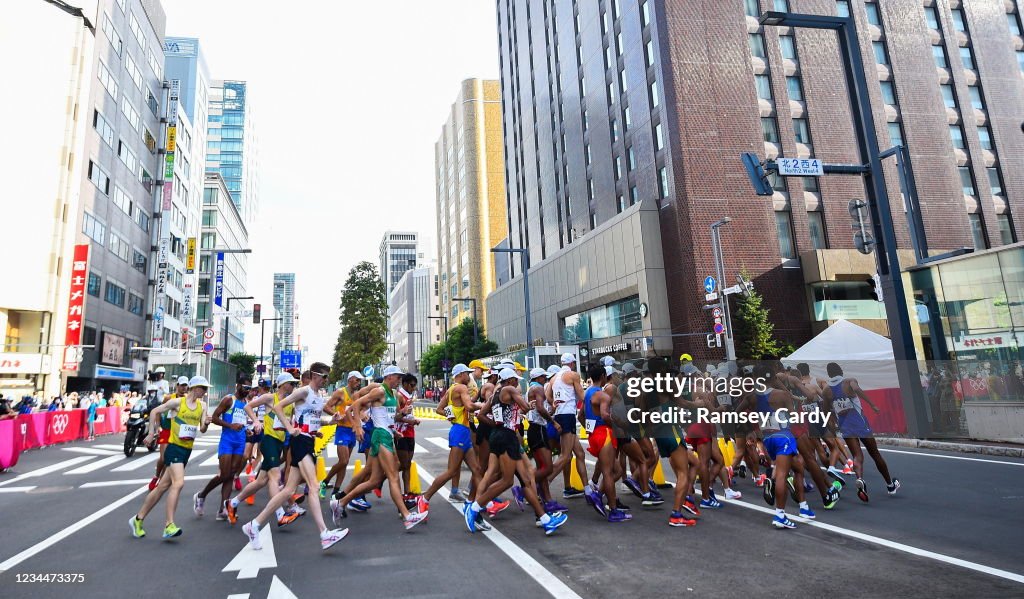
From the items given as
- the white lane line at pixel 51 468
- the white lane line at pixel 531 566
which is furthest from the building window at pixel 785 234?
the white lane line at pixel 51 468

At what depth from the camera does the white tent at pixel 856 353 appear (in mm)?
17609

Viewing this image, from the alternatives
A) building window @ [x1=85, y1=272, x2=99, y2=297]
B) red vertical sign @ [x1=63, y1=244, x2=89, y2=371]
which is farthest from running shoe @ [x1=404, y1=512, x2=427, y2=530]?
building window @ [x1=85, y1=272, x2=99, y2=297]

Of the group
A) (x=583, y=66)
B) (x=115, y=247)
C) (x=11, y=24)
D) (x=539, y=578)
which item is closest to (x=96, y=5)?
(x=11, y=24)

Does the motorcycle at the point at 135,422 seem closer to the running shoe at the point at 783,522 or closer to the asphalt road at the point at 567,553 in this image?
the asphalt road at the point at 567,553

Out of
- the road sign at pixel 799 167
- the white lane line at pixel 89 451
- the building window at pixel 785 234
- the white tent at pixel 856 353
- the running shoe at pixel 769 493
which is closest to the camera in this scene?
the running shoe at pixel 769 493

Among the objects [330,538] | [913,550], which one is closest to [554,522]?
[330,538]

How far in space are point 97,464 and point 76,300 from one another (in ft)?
Answer: 79.2

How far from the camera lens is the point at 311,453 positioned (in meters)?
6.85

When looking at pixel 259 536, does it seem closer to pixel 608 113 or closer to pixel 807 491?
pixel 807 491

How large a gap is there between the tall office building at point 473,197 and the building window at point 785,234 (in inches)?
1981

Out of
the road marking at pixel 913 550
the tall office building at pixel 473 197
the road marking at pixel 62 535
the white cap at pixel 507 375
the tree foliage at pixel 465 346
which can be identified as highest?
the tall office building at pixel 473 197

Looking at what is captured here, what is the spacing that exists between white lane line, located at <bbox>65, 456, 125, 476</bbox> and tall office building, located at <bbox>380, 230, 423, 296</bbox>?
555 ft

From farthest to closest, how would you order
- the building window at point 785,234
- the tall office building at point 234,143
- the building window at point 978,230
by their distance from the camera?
the tall office building at point 234,143 < the building window at point 978,230 < the building window at point 785,234

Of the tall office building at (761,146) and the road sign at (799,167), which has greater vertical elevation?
A: the tall office building at (761,146)
